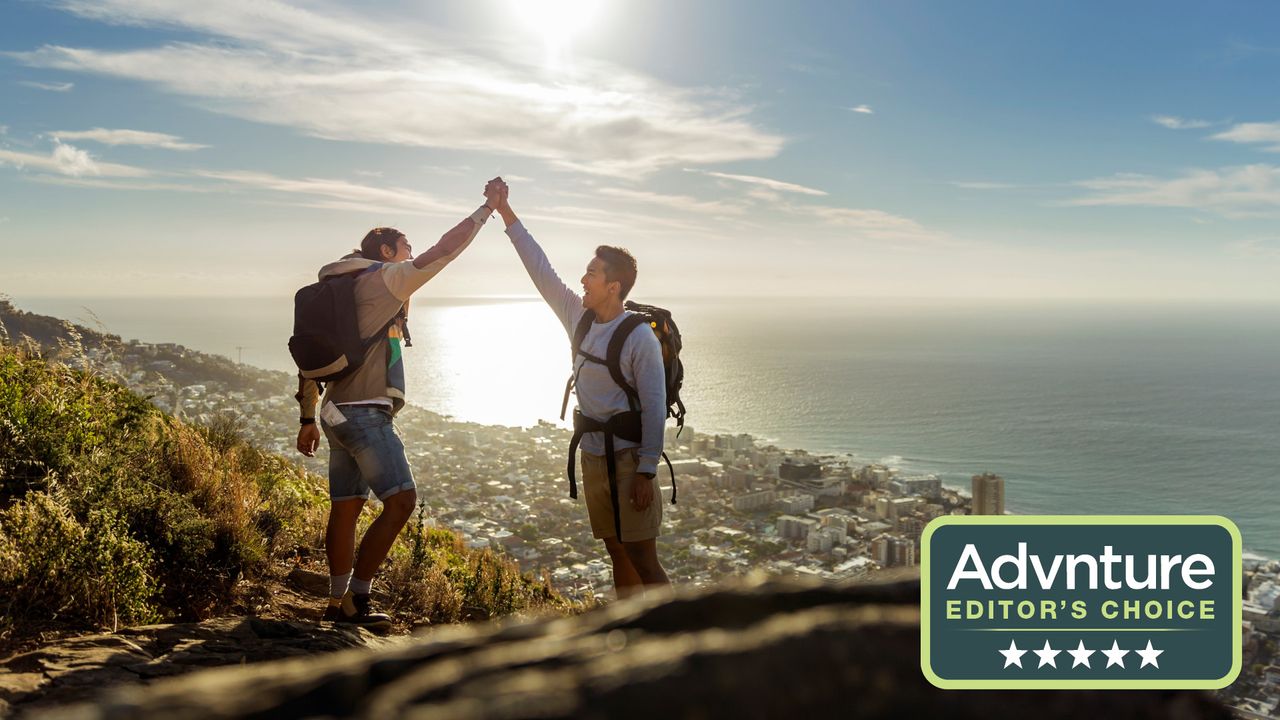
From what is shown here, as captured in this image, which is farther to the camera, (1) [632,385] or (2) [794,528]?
(2) [794,528]

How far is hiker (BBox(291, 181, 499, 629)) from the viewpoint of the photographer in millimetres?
3957

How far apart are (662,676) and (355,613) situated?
3991mm

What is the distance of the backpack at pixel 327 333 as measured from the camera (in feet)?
12.8

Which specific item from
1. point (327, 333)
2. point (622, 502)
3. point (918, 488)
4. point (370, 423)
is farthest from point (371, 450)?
point (918, 488)

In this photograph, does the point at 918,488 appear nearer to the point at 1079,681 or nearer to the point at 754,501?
the point at 754,501

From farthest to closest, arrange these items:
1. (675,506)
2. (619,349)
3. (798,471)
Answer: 1. (798,471)
2. (675,506)
3. (619,349)

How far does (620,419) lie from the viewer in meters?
4.20

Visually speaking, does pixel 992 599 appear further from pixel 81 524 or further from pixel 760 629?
pixel 81 524

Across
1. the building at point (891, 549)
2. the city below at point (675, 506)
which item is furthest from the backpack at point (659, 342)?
the building at point (891, 549)

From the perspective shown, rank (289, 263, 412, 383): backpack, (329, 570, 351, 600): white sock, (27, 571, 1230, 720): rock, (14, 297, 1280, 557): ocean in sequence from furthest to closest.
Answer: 1. (14, 297, 1280, 557): ocean
2. (329, 570, 351, 600): white sock
3. (289, 263, 412, 383): backpack
4. (27, 571, 1230, 720): rock

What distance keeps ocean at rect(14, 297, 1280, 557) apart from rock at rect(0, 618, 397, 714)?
4.09 m

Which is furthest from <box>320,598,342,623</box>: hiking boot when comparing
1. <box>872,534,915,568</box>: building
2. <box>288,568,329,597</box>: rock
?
<box>872,534,915,568</box>: building

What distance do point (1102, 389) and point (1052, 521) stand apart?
89.3 m

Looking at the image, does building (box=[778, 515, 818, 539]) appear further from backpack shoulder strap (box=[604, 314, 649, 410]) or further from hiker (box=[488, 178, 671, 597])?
backpack shoulder strap (box=[604, 314, 649, 410])
